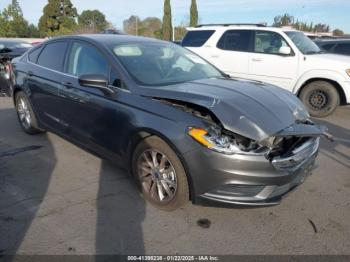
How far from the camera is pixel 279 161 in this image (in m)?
3.09

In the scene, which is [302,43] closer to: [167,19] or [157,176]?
[157,176]

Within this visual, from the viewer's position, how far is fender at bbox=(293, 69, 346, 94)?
7.49 metres

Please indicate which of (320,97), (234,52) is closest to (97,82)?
(234,52)

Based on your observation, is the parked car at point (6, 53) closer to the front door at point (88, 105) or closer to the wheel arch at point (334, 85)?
the front door at point (88, 105)

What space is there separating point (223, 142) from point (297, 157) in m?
0.76

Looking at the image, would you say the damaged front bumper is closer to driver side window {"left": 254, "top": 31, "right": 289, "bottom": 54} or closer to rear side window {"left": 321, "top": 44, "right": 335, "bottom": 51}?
driver side window {"left": 254, "top": 31, "right": 289, "bottom": 54}

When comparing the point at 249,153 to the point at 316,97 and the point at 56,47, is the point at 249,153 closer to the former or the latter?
the point at 56,47

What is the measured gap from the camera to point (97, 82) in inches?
149

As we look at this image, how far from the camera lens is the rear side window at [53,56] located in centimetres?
484

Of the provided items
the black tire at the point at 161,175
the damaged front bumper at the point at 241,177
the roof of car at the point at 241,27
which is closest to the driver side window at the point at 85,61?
the black tire at the point at 161,175

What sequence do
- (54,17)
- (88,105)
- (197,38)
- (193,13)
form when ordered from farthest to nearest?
(54,17) < (193,13) < (197,38) < (88,105)

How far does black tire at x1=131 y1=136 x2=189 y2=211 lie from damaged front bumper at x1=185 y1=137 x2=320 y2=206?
5.3 inches

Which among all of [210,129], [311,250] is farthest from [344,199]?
[210,129]

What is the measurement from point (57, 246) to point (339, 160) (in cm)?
394
